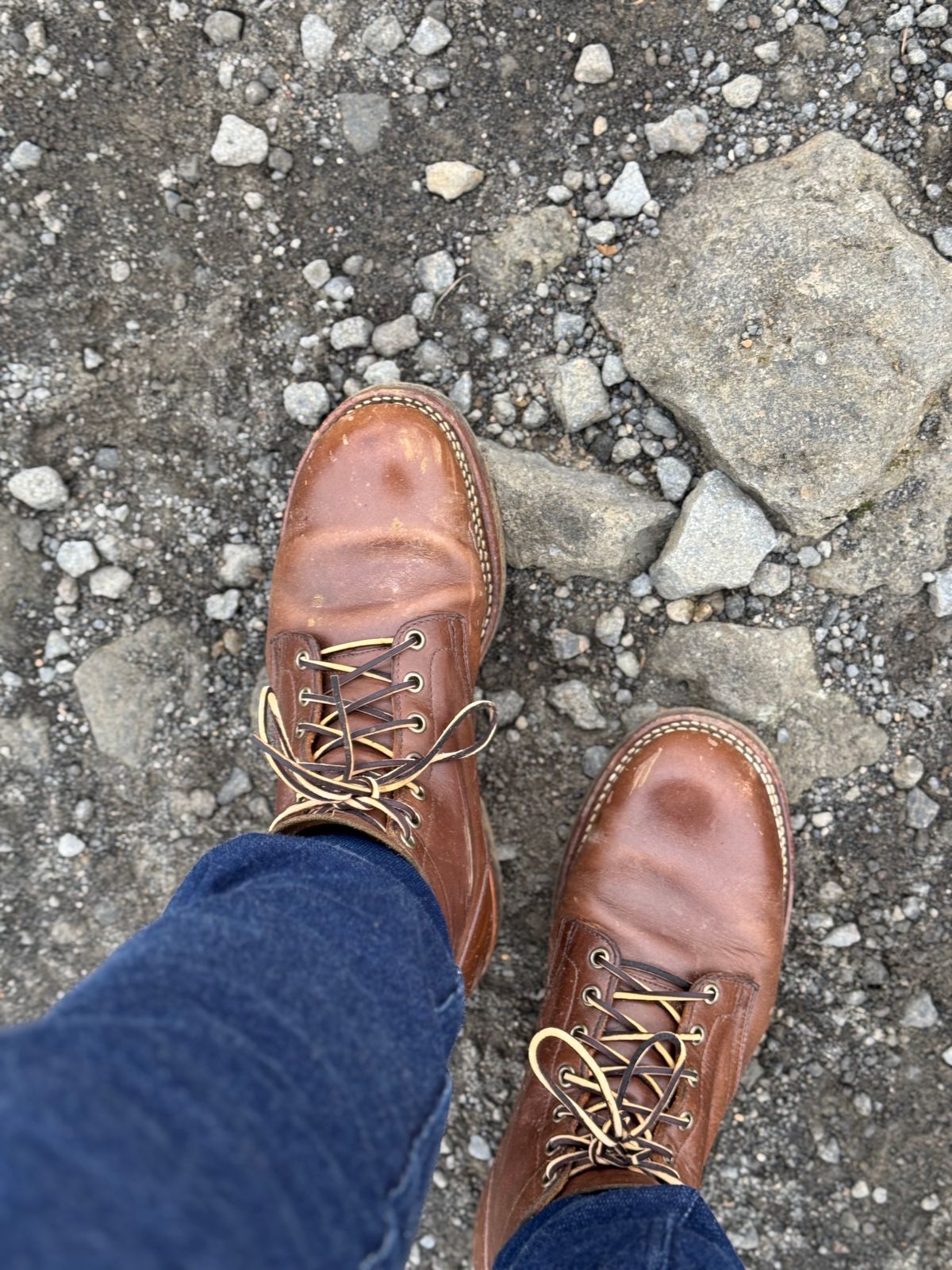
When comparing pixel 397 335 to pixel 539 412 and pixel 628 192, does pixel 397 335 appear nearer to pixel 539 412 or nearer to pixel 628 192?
pixel 539 412

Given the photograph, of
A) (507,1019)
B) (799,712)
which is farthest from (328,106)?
(507,1019)

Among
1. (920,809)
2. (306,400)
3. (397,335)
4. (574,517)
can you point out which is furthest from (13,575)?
(920,809)

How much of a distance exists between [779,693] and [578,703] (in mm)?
444

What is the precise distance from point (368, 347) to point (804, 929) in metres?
1.64

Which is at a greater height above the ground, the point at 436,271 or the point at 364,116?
the point at 364,116

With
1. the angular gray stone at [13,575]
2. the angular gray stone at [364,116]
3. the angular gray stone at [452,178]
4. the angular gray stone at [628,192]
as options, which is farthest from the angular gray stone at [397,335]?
the angular gray stone at [13,575]

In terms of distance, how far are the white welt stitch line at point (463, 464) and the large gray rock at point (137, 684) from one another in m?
0.67

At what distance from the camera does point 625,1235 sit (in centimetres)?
153

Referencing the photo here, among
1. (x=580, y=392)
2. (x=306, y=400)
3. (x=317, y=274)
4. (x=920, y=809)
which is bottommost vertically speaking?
(x=920, y=809)

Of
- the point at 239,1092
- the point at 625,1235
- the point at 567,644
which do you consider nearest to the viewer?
the point at 239,1092

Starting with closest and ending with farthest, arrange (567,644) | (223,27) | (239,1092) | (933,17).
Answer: (239,1092) → (933,17) → (223,27) → (567,644)

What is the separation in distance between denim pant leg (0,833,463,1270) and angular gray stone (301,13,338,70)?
66.8 inches

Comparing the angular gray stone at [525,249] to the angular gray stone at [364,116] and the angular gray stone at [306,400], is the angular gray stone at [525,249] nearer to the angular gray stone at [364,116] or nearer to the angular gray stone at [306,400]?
the angular gray stone at [364,116]

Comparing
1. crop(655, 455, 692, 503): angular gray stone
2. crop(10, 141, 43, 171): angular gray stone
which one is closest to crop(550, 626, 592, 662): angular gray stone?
crop(655, 455, 692, 503): angular gray stone
